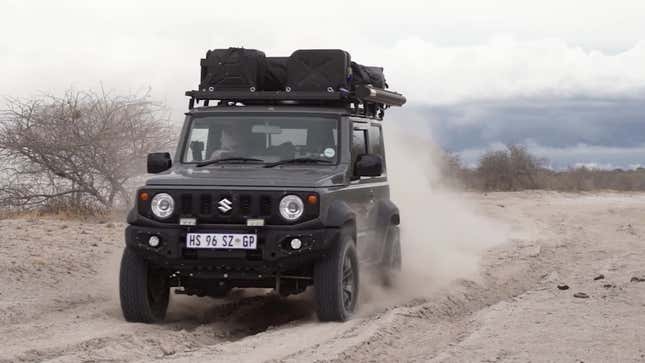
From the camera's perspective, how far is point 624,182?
46.4 m

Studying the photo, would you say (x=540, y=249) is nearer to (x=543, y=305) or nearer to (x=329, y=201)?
(x=543, y=305)

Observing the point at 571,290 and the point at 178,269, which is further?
the point at 571,290

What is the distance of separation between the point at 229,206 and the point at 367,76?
327 centimetres

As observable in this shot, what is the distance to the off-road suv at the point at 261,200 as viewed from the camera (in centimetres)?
813

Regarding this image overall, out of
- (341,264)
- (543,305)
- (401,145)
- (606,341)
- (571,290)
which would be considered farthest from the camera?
(401,145)

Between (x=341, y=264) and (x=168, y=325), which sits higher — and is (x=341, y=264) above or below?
above

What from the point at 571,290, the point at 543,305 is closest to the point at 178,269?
the point at 543,305

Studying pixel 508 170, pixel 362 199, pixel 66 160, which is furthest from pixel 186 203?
pixel 508 170

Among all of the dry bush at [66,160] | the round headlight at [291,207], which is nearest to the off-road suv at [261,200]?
the round headlight at [291,207]

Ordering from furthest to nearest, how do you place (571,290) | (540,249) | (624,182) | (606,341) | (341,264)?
(624,182) < (540,249) < (571,290) < (341,264) < (606,341)

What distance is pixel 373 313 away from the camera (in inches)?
360

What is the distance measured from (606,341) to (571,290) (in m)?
3.07

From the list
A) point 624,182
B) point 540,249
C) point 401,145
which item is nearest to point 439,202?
point 401,145

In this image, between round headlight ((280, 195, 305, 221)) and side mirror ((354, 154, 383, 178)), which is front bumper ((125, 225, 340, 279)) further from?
side mirror ((354, 154, 383, 178))
